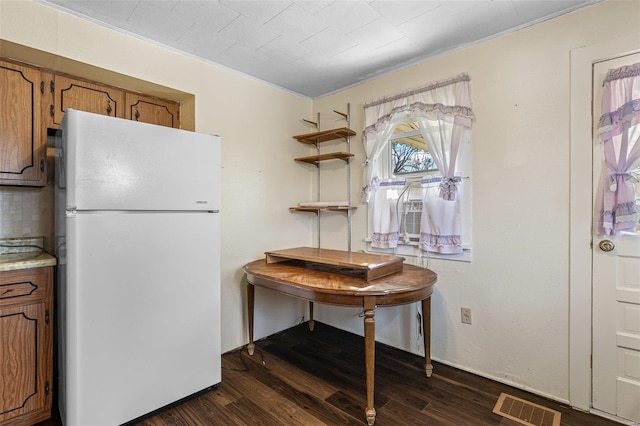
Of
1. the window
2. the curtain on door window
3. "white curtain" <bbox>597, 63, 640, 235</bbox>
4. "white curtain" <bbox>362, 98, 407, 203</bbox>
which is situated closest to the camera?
"white curtain" <bbox>597, 63, 640, 235</bbox>

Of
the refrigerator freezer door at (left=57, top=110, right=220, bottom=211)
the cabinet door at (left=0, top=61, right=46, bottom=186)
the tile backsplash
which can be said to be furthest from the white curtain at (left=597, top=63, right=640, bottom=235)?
the tile backsplash

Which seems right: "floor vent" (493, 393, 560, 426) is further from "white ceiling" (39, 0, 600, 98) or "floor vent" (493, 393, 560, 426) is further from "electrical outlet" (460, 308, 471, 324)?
"white ceiling" (39, 0, 600, 98)

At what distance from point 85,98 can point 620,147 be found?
324cm

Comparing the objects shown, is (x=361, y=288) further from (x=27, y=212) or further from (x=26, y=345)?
(x=27, y=212)

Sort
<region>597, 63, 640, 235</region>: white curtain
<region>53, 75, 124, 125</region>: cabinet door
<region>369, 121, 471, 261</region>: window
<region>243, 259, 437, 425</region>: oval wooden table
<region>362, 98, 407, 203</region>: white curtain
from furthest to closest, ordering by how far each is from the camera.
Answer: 1. <region>362, 98, 407, 203</region>: white curtain
2. <region>369, 121, 471, 261</region>: window
3. <region>53, 75, 124, 125</region>: cabinet door
4. <region>243, 259, 437, 425</region>: oval wooden table
5. <region>597, 63, 640, 235</region>: white curtain

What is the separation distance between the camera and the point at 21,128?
1.74m

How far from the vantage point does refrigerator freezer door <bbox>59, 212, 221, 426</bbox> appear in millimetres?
1466

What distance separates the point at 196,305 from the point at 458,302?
1824 mm

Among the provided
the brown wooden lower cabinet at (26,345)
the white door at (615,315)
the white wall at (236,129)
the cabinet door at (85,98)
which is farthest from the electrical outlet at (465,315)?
the cabinet door at (85,98)

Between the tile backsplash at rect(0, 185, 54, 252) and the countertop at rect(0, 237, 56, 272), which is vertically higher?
the tile backsplash at rect(0, 185, 54, 252)

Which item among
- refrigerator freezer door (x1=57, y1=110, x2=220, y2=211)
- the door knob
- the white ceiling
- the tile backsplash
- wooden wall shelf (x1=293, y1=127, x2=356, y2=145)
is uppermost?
the white ceiling

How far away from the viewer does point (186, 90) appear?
2285 millimetres

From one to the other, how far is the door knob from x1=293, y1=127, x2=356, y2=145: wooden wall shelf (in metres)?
1.92

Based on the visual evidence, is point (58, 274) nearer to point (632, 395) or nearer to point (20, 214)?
point (20, 214)
